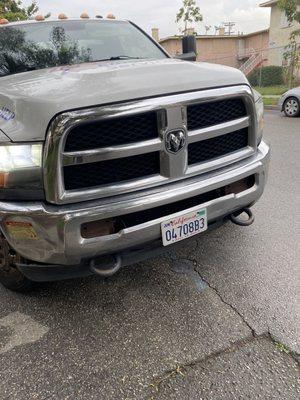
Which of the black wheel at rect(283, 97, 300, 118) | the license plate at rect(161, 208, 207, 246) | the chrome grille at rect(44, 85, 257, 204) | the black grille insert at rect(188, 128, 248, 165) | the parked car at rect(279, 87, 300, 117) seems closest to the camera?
the chrome grille at rect(44, 85, 257, 204)

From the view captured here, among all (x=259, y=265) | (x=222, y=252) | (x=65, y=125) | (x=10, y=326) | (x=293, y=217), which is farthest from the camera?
(x=293, y=217)

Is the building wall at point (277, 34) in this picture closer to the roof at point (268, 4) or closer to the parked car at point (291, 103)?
the roof at point (268, 4)

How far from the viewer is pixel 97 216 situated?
212 cm

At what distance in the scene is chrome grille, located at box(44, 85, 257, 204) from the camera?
203 cm

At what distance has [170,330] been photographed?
2.46m

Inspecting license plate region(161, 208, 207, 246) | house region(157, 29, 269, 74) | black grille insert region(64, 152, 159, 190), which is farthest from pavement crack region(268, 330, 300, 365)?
house region(157, 29, 269, 74)

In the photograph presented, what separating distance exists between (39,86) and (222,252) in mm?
2041

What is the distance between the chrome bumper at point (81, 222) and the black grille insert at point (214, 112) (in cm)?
37

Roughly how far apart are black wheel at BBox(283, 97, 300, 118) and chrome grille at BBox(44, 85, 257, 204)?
8.47 meters

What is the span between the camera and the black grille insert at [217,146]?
2.52 m

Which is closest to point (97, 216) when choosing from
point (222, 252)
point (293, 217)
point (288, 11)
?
point (222, 252)

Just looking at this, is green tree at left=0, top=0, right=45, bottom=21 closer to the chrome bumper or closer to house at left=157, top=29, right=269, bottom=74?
the chrome bumper

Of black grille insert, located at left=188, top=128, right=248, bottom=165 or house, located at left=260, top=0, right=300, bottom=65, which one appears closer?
black grille insert, located at left=188, top=128, right=248, bottom=165

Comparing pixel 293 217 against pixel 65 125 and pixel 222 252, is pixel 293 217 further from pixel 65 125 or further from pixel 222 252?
pixel 65 125
